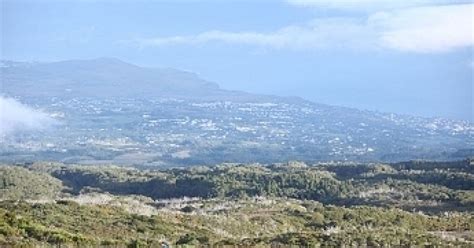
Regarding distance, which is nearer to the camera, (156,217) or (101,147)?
(156,217)

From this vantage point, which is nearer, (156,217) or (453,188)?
(156,217)

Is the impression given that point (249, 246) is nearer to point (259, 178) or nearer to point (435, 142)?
point (259, 178)

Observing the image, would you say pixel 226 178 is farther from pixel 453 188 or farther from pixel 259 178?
pixel 453 188

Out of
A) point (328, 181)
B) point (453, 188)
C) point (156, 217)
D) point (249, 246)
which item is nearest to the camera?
point (249, 246)

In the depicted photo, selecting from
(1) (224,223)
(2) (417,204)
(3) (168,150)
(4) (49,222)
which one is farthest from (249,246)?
(3) (168,150)

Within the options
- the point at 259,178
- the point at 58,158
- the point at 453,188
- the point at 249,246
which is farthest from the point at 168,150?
the point at 249,246

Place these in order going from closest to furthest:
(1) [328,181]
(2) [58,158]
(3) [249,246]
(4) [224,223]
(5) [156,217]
Answer: (3) [249,246]
(5) [156,217]
(4) [224,223]
(1) [328,181]
(2) [58,158]
